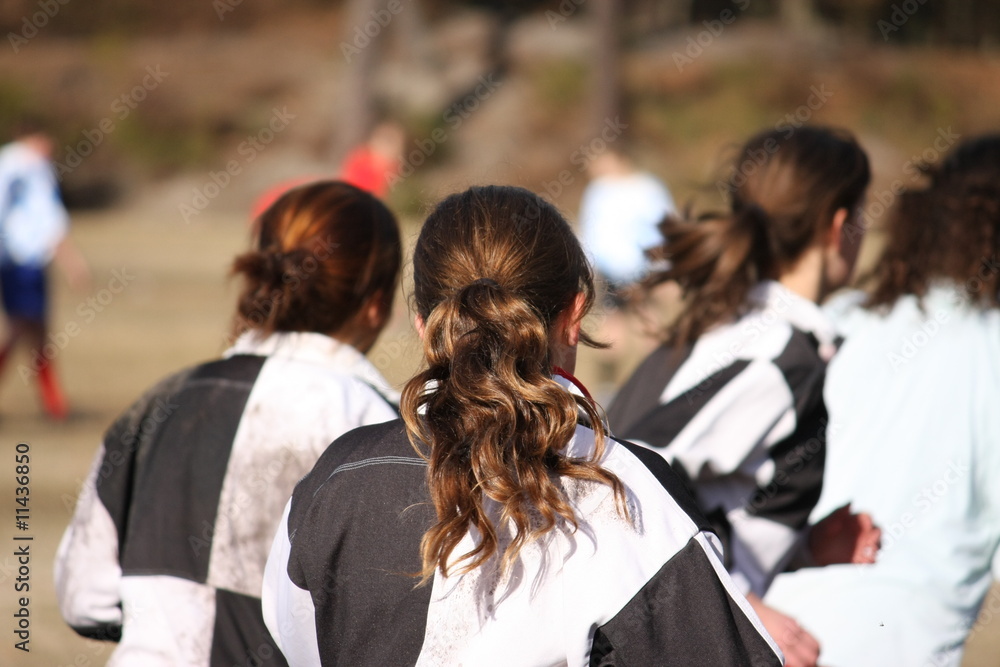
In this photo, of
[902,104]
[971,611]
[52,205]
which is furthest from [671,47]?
[971,611]

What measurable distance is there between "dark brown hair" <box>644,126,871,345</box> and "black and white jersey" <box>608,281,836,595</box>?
12 cm

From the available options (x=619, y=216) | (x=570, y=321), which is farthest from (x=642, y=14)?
(x=570, y=321)

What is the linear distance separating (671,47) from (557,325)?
21197 mm

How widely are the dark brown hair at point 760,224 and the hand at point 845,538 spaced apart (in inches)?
20.1

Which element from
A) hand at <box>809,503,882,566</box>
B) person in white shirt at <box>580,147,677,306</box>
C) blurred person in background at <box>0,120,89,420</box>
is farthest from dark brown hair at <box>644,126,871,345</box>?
blurred person in background at <box>0,120,89,420</box>

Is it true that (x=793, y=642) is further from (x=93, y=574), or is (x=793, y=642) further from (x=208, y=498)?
(x=93, y=574)

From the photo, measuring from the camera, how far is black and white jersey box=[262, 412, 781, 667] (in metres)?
1.31

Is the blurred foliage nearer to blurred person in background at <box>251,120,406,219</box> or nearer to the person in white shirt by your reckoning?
the person in white shirt

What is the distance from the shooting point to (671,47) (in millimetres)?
21438

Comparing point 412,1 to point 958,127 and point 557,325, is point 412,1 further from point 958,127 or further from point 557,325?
point 557,325

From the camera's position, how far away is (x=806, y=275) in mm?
2418

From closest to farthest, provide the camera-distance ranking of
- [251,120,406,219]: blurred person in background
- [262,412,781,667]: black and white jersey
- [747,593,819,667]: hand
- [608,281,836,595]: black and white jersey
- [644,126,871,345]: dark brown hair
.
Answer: [262,412,781,667]: black and white jersey, [747,593,819,667]: hand, [608,281,836,595]: black and white jersey, [644,126,871,345]: dark brown hair, [251,120,406,219]: blurred person in background

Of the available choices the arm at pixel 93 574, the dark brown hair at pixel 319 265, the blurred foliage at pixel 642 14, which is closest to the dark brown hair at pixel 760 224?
the dark brown hair at pixel 319 265

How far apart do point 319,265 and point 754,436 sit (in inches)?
38.4
